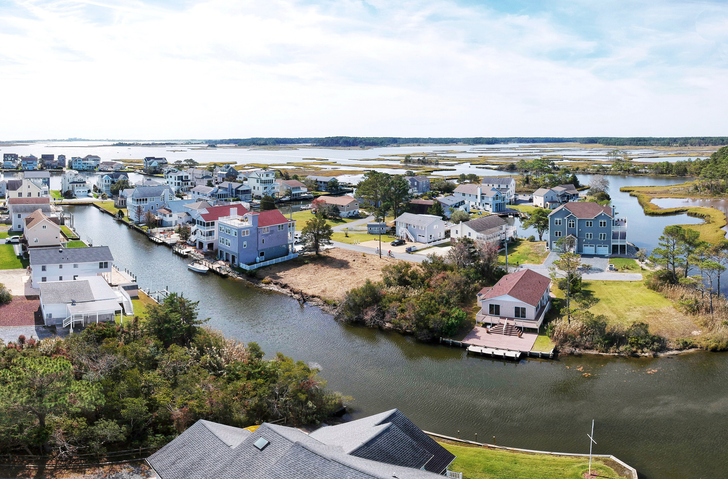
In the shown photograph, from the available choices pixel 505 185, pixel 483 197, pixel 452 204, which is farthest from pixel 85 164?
pixel 483 197

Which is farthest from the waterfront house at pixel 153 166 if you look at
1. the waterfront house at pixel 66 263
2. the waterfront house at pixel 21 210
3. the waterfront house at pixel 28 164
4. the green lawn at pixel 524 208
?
the waterfront house at pixel 66 263

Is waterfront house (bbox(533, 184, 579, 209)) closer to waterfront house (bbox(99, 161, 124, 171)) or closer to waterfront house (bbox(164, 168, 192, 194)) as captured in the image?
waterfront house (bbox(164, 168, 192, 194))

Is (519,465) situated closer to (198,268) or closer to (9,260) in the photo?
(198,268)

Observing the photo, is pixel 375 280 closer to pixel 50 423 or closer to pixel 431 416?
pixel 431 416

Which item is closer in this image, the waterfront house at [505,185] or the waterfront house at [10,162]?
the waterfront house at [505,185]

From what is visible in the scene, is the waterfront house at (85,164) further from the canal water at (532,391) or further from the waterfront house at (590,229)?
the waterfront house at (590,229)

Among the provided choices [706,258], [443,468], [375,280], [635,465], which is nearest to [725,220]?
[706,258]

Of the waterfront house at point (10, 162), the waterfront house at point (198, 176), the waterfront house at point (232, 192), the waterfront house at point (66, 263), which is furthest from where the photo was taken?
the waterfront house at point (10, 162)
